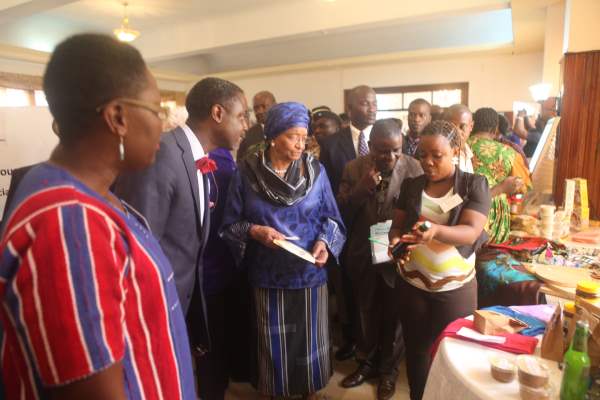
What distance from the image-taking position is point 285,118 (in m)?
1.93

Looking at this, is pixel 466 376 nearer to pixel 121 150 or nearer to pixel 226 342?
pixel 121 150

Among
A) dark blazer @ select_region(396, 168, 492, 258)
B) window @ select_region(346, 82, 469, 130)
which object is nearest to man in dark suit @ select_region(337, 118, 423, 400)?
dark blazer @ select_region(396, 168, 492, 258)

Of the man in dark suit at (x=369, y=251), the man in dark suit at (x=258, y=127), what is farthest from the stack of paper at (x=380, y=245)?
the man in dark suit at (x=258, y=127)

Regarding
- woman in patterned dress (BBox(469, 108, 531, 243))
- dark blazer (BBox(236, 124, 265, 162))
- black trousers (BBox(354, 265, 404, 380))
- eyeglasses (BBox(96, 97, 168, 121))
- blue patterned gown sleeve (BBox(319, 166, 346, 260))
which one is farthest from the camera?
dark blazer (BBox(236, 124, 265, 162))

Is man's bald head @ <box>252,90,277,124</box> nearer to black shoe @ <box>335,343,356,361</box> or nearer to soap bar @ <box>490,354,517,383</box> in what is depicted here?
black shoe @ <box>335,343,356,361</box>

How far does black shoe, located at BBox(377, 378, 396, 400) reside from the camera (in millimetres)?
2332

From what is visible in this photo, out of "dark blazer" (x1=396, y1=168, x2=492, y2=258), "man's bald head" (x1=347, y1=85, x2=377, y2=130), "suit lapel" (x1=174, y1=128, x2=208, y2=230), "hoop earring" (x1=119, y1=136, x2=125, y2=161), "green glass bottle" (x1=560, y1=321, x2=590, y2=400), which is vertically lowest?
"green glass bottle" (x1=560, y1=321, x2=590, y2=400)

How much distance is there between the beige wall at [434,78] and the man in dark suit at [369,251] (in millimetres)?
7332

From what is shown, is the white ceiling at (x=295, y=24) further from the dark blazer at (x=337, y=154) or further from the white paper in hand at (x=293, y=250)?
the white paper in hand at (x=293, y=250)

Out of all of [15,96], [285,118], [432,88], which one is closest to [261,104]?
[285,118]

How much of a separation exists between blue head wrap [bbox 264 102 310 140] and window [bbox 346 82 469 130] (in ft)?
23.1

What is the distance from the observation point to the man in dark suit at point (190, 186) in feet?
4.57

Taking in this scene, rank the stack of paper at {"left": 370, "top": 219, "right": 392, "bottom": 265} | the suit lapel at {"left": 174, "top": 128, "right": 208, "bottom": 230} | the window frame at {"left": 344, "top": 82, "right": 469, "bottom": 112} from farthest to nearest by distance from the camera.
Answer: the window frame at {"left": 344, "top": 82, "right": 469, "bottom": 112}
the stack of paper at {"left": 370, "top": 219, "right": 392, "bottom": 265}
the suit lapel at {"left": 174, "top": 128, "right": 208, "bottom": 230}

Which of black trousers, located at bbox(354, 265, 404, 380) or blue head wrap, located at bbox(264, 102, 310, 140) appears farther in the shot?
black trousers, located at bbox(354, 265, 404, 380)
